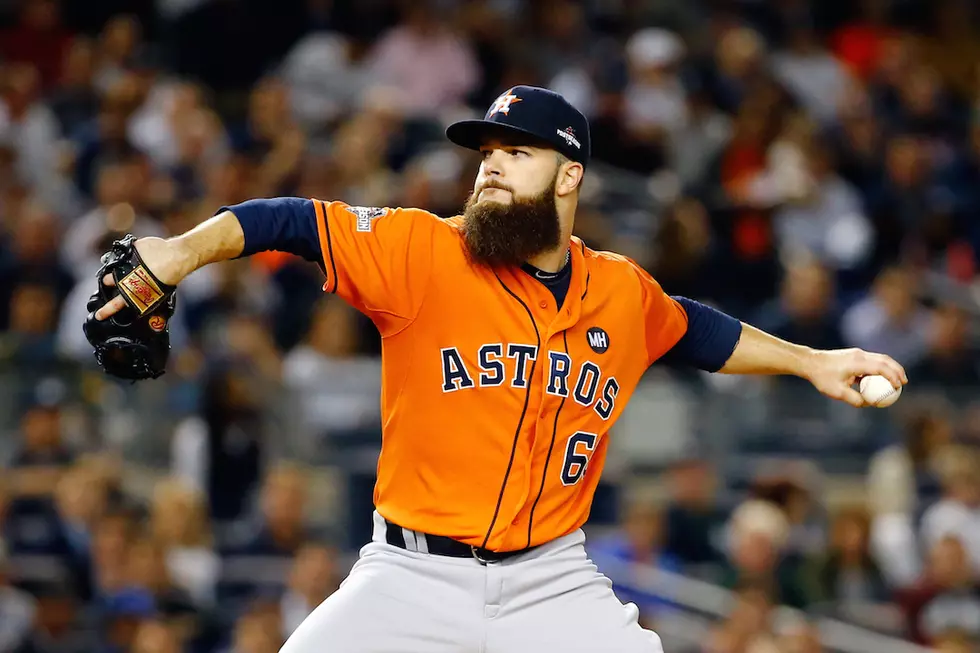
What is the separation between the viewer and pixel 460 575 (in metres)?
4.28

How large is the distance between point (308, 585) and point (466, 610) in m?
3.49

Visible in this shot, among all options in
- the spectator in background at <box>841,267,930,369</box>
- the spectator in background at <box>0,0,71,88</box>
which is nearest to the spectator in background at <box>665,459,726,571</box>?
the spectator in background at <box>841,267,930,369</box>

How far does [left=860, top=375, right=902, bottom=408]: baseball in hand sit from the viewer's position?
14.8ft

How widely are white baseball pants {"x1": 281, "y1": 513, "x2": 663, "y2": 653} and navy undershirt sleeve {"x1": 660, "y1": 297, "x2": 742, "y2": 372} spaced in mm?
832

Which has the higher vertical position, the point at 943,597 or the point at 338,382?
the point at 338,382

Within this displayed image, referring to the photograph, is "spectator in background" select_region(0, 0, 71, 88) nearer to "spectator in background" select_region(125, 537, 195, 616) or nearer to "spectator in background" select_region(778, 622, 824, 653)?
"spectator in background" select_region(125, 537, 195, 616)

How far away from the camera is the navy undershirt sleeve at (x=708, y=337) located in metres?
4.82

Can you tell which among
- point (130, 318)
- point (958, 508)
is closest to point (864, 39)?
point (958, 508)

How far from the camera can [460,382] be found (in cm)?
429

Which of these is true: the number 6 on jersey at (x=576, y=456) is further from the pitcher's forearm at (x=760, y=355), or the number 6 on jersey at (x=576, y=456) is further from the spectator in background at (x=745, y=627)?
the spectator in background at (x=745, y=627)

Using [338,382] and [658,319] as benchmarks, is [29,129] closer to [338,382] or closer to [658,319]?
[338,382]

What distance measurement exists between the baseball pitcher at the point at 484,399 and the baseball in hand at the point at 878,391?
0.72 meters

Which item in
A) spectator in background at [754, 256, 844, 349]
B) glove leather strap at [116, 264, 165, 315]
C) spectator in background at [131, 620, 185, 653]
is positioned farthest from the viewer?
spectator in background at [754, 256, 844, 349]

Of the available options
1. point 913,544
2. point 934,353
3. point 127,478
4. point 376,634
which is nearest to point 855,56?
point 934,353
